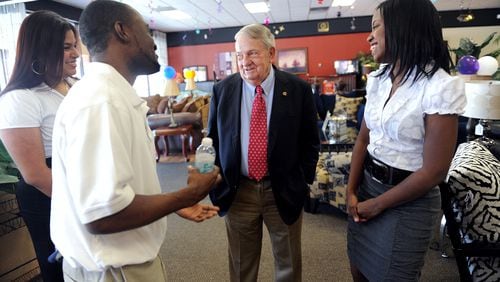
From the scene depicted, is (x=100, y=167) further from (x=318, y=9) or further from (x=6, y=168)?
(x=318, y=9)

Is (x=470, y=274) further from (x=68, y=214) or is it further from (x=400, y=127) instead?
(x=68, y=214)

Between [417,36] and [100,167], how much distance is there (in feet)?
3.53

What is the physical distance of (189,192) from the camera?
931 mm

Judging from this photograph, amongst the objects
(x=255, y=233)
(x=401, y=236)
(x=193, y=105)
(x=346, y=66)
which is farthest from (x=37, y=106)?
(x=346, y=66)

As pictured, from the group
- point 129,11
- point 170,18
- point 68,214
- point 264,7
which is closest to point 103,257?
point 68,214

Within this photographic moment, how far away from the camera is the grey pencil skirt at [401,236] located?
48.0 inches

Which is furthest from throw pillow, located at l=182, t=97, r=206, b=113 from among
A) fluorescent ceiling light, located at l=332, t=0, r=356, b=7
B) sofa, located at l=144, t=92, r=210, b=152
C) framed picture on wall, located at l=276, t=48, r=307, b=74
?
framed picture on wall, located at l=276, t=48, r=307, b=74

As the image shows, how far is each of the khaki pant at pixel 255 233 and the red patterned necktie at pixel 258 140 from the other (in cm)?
7

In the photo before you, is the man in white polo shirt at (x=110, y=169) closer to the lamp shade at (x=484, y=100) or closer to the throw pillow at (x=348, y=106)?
the lamp shade at (x=484, y=100)

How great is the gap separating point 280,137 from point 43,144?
1042mm

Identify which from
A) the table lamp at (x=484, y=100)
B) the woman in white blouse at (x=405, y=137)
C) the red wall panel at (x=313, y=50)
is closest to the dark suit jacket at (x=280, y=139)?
the woman in white blouse at (x=405, y=137)

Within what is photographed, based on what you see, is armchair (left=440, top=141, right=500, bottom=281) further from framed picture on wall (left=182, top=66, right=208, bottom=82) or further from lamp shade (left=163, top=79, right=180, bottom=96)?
framed picture on wall (left=182, top=66, right=208, bottom=82)

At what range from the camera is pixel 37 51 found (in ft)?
4.60

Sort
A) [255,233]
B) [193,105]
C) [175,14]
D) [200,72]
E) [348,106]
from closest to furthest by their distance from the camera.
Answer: [255,233] < [348,106] < [193,105] < [175,14] < [200,72]
